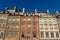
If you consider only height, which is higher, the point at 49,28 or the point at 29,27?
the point at 29,27

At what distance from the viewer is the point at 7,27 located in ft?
142

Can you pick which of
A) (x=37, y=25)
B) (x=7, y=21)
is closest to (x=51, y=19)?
(x=37, y=25)

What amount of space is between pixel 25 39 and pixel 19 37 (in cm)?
224

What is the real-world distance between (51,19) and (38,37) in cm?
918

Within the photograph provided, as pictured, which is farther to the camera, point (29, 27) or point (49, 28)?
point (29, 27)

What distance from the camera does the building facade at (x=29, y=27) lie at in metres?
41.7

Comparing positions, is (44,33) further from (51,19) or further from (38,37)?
(51,19)

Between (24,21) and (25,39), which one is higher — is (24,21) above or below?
above

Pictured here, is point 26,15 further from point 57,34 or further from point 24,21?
point 57,34

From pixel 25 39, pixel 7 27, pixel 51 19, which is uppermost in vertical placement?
pixel 51 19

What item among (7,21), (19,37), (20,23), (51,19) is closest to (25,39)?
(19,37)

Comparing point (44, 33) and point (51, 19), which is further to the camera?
point (51, 19)

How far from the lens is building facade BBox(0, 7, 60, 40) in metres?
41.7

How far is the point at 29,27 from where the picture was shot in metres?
43.7
